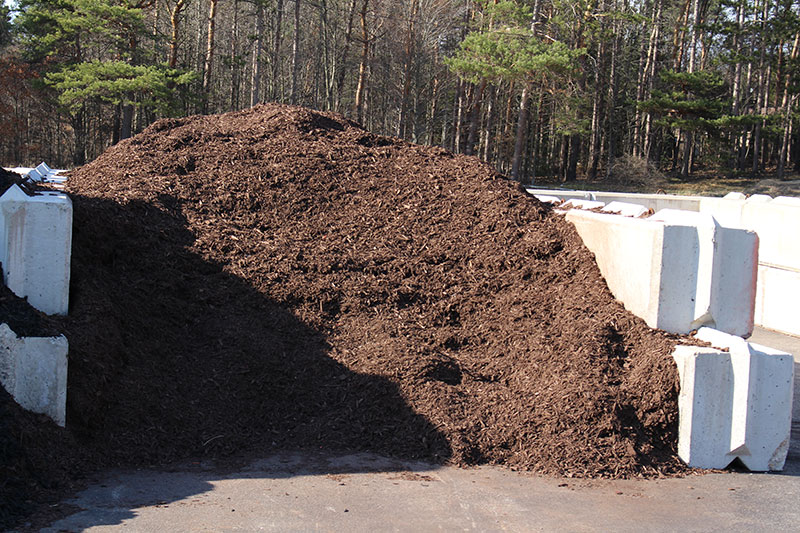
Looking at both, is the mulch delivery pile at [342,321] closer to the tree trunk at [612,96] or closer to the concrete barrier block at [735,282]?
the concrete barrier block at [735,282]

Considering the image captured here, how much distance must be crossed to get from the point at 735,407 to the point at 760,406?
0.57 feet

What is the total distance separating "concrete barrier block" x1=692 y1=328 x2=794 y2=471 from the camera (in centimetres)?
483

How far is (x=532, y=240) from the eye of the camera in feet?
20.8

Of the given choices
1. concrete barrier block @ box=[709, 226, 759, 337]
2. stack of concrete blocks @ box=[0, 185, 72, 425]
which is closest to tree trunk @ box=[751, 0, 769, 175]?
concrete barrier block @ box=[709, 226, 759, 337]

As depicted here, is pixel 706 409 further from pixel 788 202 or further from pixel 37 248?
pixel 788 202

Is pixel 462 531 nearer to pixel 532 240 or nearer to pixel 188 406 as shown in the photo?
pixel 188 406

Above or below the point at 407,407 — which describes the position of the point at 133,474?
below

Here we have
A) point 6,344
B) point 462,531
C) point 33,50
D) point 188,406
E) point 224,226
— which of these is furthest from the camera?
point 33,50

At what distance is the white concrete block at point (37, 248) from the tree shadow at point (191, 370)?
227mm

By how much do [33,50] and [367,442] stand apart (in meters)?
33.7

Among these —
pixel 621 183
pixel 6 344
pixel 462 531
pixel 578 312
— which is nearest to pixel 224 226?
pixel 6 344

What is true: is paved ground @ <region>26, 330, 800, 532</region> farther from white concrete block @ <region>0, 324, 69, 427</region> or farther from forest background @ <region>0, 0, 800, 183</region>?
forest background @ <region>0, 0, 800, 183</region>

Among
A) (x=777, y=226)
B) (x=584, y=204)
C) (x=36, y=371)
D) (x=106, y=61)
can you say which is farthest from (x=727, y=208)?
(x=106, y=61)

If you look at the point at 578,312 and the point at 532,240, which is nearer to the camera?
the point at 578,312
